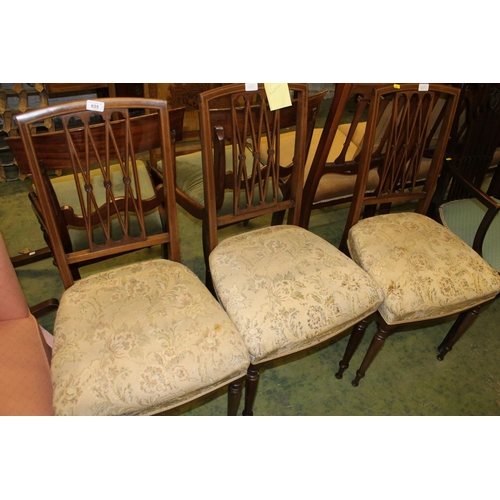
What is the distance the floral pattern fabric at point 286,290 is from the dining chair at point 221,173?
0.17m

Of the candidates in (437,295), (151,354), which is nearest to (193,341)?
(151,354)

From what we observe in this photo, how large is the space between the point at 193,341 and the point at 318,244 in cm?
57

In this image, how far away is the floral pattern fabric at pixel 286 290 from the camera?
42.4 inches

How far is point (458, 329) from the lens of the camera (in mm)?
1498

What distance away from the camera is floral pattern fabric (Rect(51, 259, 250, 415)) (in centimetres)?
90

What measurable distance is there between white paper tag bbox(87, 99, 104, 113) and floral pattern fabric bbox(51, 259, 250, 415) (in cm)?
48

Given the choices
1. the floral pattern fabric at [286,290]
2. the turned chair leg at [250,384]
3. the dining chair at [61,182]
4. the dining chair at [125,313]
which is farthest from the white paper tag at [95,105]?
the turned chair leg at [250,384]

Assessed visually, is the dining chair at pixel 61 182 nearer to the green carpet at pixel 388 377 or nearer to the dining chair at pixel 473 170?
the green carpet at pixel 388 377

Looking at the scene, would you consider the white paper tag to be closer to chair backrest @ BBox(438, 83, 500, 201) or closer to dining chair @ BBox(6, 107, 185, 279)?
dining chair @ BBox(6, 107, 185, 279)

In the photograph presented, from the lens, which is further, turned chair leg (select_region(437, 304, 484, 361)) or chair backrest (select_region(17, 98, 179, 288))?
turned chair leg (select_region(437, 304, 484, 361))

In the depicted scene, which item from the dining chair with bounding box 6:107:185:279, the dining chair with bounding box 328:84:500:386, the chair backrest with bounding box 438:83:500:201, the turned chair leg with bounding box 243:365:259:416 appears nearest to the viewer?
the dining chair with bounding box 6:107:185:279

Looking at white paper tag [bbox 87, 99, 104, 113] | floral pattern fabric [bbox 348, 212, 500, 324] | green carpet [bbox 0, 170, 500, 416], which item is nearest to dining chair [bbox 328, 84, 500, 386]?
floral pattern fabric [bbox 348, 212, 500, 324]

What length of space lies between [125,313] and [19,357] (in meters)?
0.31

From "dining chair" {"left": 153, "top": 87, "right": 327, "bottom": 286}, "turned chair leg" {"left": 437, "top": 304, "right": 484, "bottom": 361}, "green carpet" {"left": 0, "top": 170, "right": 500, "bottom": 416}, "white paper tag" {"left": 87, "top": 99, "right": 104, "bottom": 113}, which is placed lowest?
"green carpet" {"left": 0, "top": 170, "right": 500, "bottom": 416}
